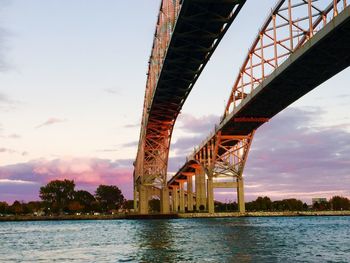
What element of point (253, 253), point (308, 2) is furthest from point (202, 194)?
point (253, 253)

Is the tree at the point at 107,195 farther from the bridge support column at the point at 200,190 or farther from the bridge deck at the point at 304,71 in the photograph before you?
the bridge deck at the point at 304,71

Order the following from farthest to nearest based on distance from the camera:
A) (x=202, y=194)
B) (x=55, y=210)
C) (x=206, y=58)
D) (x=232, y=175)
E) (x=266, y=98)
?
(x=55, y=210), (x=202, y=194), (x=232, y=175), (x=266, y=98), (x=206, y=58)

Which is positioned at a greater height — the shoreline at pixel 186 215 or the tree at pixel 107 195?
the tree at pixel 107 195

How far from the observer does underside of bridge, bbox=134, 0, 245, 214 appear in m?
33.5

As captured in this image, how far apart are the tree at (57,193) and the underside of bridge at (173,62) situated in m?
82.6

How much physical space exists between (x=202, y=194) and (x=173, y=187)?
39.1m

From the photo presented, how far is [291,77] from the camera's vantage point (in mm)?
44938

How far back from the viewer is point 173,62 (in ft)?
A: 140

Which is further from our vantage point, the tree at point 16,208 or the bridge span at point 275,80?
the tree at point 16,208

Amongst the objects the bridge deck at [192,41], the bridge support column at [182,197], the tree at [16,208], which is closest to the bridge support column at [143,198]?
the bridge deck at [192,41]

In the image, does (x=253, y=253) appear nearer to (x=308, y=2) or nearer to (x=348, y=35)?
(x=348, y=35)

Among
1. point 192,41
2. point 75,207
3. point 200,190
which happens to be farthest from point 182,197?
point 192,41

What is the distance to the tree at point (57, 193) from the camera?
163250 millimetres

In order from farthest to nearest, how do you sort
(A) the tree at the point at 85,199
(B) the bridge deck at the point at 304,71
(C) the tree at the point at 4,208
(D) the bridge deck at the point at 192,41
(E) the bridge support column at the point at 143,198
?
(C) the tree at the point at 4,208
(A) the tree at the point at 85,199
(E) the bridge support column at the point at 143,198
(B) the bridge deck at the point at 304,71
(D) the bridge deck at the point at 192,41
